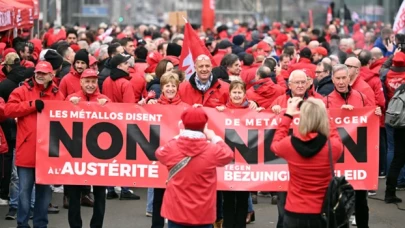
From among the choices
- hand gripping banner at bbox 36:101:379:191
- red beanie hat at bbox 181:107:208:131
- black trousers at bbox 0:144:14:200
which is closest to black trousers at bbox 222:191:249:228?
hand gripping banner at bbox 36:101:379:191

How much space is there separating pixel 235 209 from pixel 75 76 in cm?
316

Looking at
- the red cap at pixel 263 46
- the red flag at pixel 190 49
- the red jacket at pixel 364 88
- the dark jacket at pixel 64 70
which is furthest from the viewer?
the red cap at pixel 263 46

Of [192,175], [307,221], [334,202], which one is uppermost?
[192,175]

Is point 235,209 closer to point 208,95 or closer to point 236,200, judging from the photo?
point 236,200

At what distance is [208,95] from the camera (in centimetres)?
1185

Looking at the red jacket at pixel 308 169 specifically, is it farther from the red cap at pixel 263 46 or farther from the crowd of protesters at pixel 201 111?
the red cap at pixel 263 46

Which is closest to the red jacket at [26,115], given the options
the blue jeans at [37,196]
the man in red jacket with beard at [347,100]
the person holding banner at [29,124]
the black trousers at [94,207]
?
the person holding banner at [29,124]

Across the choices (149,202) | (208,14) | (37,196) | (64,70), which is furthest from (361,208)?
(208,14)

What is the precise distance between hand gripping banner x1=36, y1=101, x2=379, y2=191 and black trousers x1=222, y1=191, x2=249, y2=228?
0.20 metres

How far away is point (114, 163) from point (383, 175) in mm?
6009

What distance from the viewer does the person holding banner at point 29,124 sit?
11344 millimetres

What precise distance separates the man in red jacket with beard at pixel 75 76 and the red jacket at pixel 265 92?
2.06m

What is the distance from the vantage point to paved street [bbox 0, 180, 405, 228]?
12.7 meters

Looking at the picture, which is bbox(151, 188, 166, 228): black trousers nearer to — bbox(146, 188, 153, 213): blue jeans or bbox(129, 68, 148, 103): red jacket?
bbox(146, 188, 153, 213): blue jeans
